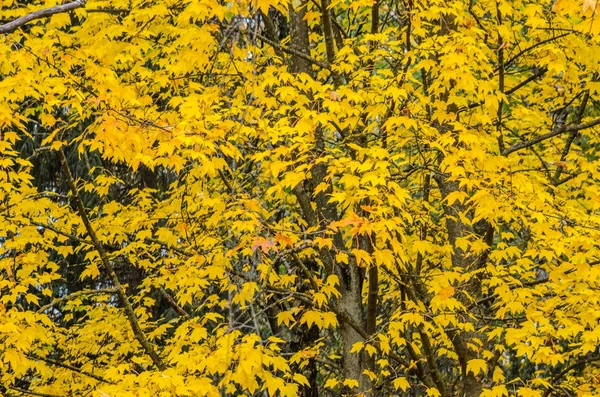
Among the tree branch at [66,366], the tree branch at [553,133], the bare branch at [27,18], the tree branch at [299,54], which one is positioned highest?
the tree branch at [299,54]

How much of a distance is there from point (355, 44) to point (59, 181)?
7.19 metres

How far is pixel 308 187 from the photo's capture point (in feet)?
20.4

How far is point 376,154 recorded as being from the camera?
4.37 meters

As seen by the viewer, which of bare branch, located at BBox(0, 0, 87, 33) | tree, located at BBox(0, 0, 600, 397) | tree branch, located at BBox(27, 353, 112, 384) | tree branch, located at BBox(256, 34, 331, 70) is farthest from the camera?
tree branch, located at BBox(27, 353, 112, 384)

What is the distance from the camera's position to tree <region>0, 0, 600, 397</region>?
14.0ft

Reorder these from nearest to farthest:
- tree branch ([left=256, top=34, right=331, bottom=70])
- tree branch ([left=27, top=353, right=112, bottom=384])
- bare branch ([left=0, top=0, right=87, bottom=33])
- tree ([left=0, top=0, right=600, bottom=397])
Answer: bare branch ([left=0, top=0, right=87, bottom=33]), tree ([left=0, top=0, right=600, bottom=397]), tree branch ([left=256, top=34, right=331, bottom=70]), tree branch ([left=27, top=353, right=112, bottom=384])

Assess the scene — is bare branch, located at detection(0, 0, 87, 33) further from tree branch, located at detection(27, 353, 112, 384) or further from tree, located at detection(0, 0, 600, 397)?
tree branch, located at detection(27, 353, 112, 384)

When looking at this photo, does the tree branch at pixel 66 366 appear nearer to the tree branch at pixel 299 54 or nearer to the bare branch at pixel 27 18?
the tree branch at pixel 299 54

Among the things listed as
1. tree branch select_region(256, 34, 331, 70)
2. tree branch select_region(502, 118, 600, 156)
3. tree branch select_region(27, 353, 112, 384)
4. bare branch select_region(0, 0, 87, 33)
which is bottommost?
tree branch select_region(27, 353, 112, 384)

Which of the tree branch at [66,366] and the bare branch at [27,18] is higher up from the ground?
the bare branch at [27,18]

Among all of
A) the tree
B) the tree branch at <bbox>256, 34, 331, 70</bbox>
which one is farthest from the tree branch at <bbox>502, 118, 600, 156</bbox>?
the tree branch at <bbox>256, 34, 331, 70</bbox>

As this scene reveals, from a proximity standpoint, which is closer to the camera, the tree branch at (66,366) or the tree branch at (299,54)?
the tree branch at (299,54)

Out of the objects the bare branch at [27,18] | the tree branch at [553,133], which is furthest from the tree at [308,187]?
the bare branch at [27,18]

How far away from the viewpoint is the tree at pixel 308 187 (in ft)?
14.0
